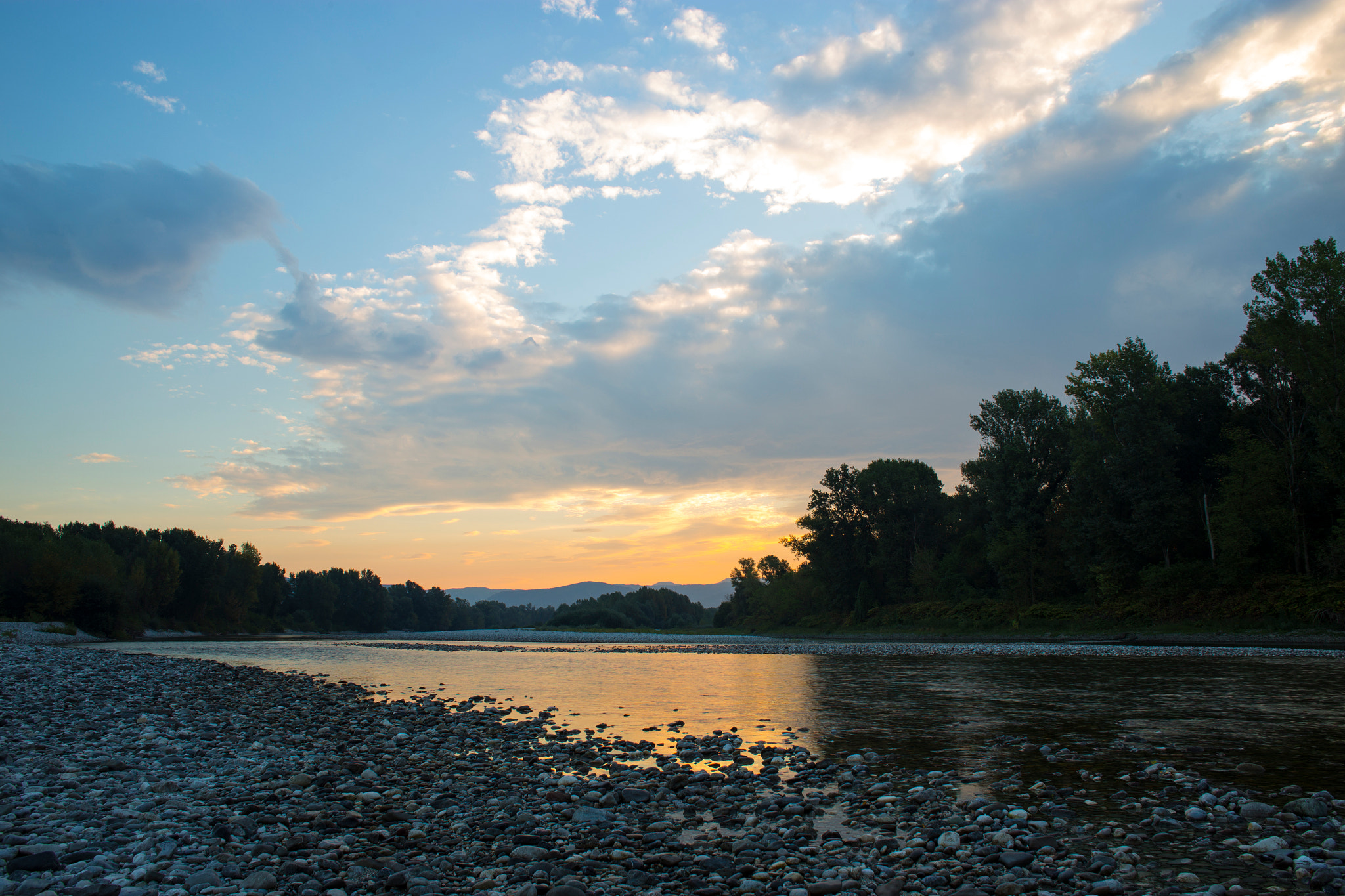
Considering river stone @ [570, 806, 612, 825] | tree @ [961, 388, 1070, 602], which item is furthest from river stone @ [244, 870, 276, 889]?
tree @ [961, 388, 1070, 602]

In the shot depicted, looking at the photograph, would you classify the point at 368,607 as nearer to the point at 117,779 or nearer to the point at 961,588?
the point at 961,588

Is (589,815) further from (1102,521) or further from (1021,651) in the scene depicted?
(1102,521)

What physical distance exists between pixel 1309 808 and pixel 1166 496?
56601 mm

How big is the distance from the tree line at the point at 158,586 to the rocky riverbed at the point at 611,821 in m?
95.5

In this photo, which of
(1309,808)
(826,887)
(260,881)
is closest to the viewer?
(826,887)

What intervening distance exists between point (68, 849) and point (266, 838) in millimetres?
1938

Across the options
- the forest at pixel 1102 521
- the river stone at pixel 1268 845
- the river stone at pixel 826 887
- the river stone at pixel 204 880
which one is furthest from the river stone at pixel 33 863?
the forest at pixel 1102 521

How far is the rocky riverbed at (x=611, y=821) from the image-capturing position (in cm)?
679

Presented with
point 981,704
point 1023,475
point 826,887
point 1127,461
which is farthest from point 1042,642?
point 826,887

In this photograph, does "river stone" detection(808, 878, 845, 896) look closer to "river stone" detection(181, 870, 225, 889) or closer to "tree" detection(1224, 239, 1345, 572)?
"river stone" detection(181, 870, 225, 889)

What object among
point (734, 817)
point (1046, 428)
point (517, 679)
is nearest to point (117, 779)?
point (734, 817)

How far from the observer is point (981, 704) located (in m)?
20.2

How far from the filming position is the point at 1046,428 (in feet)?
244

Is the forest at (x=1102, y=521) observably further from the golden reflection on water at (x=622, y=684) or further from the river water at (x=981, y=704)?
the golden reflection on water at (x=622, y=684)
